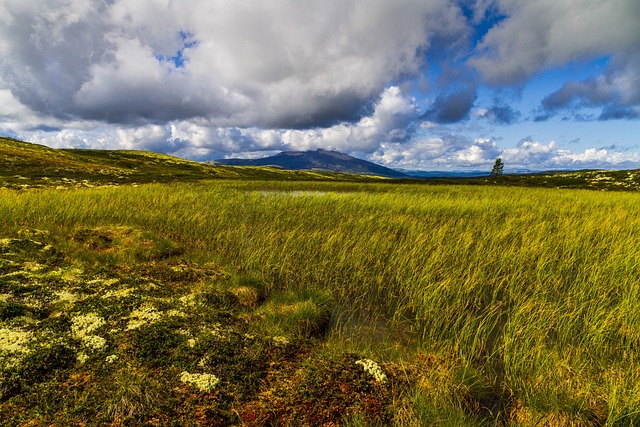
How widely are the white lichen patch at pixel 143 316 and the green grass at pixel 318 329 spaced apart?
44 millimetres

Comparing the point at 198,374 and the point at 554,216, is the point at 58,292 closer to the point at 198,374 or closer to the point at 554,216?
the point at 198,374

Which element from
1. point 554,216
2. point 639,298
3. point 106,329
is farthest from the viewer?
point 554,216

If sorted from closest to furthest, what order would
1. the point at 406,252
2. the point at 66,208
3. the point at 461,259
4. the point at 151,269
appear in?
the point at 151,269, the point at 461,259, the point at 406,252, the point at 66,208

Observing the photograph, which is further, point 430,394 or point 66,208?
point 66,208

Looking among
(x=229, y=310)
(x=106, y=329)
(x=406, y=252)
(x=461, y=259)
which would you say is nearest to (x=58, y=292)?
(x=106, y=329)

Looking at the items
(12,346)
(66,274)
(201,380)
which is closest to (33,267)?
(66,274)

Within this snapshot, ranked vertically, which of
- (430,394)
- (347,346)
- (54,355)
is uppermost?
(54,355)

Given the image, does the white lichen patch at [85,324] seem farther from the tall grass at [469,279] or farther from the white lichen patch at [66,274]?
the tall grass at [469,279]

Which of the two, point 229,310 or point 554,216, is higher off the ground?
point 554,216

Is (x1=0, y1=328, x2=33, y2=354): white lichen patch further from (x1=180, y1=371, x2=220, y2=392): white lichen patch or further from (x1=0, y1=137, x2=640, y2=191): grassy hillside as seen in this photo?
(x1=0, y1=137, x2=640, y2=191): grassy hillside

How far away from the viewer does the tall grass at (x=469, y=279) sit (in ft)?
14.8

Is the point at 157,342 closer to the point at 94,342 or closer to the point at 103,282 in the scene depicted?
the point at 94,342

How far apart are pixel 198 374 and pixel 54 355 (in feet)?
7.02

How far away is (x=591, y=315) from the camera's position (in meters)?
6.20
